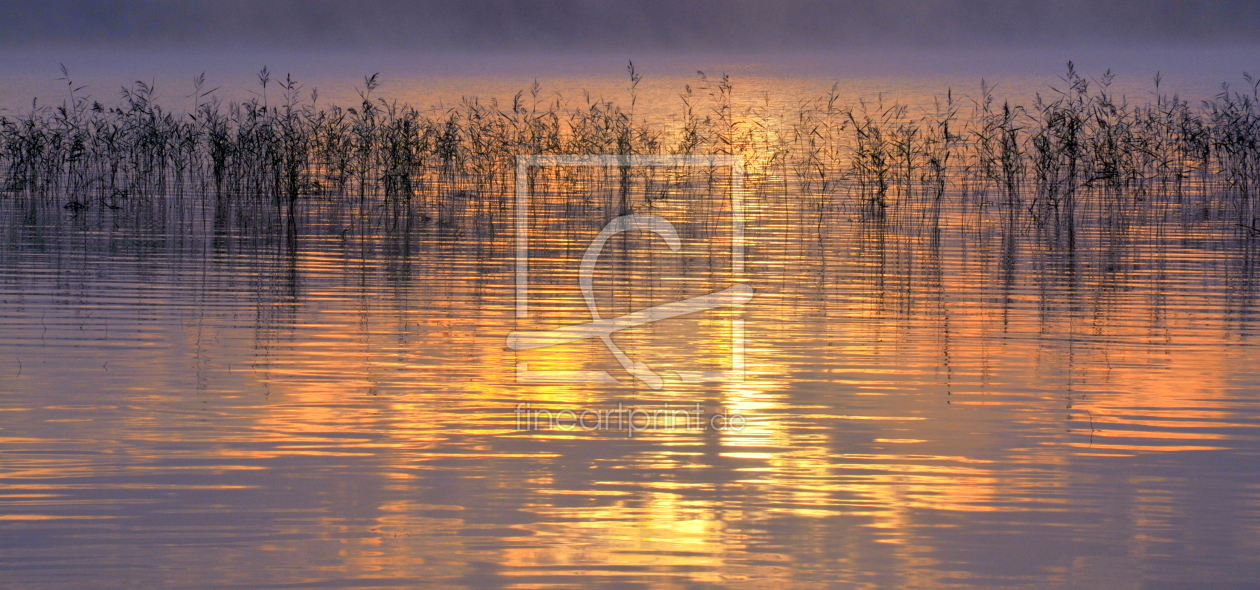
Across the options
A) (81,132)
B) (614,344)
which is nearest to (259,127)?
(81,132)

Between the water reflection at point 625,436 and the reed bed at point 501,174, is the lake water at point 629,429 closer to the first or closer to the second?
the water reflection at point 625,436

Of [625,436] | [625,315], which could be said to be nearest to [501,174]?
[625,315]

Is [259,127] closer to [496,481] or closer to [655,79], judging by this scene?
[496,481]

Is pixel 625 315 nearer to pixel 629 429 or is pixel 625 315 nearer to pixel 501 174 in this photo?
pixel 629 429

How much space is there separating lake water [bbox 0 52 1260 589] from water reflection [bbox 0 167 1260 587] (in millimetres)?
20

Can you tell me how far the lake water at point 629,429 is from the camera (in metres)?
4.57

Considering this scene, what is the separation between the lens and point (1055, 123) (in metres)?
16.3

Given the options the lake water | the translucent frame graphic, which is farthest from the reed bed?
the lake water

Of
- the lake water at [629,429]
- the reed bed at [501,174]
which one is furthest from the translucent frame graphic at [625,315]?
the reed bed at [501,174]

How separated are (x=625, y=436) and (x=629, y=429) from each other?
0.14 m

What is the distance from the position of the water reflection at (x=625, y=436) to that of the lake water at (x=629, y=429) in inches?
0.8

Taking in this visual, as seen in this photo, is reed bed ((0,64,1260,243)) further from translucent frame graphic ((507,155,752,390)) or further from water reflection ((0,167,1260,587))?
water reflection ((0,167,1260,587))

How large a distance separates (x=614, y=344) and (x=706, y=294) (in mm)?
2192

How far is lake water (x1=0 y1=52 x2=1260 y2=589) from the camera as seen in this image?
4574 millimetres
